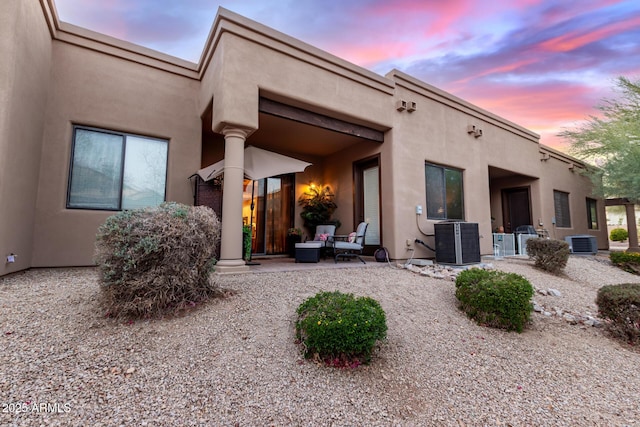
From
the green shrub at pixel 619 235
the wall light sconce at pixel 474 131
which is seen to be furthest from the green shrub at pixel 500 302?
the green shrub at pixel 619 235

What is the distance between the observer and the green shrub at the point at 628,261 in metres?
7.68

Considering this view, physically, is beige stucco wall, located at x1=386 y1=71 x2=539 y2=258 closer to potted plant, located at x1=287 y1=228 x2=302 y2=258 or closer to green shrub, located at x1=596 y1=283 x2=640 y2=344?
potted plant, located at x1=287 y1=228 x2=302 y2=258

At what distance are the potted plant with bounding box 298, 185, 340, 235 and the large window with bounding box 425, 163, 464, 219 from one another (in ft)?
8.56

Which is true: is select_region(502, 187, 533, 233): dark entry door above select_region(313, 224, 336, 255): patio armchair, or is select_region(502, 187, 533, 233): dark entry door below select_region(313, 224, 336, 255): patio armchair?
above

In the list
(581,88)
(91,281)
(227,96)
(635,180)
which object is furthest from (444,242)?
(635,180)

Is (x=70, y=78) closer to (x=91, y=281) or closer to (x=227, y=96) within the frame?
(x=227, y=96)

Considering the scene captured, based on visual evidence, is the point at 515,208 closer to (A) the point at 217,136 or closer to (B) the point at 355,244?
(B) the point at 355,244

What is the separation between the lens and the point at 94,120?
5277mm

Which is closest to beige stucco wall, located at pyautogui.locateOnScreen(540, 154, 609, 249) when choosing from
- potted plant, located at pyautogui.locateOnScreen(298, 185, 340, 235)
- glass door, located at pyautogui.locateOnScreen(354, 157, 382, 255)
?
glass door, located at pyautogui.locateOnScreen(354, 157, 382, 255)

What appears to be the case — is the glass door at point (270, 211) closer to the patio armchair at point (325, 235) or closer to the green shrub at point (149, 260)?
the patio armchair at point (325, 235)

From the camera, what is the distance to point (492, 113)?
30.1 ft

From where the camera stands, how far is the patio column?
183 inches

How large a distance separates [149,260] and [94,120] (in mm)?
4145

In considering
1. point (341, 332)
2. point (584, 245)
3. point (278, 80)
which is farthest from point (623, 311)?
point (584, 245)
